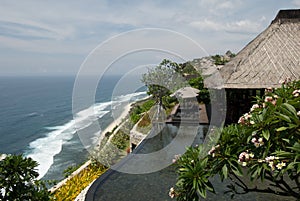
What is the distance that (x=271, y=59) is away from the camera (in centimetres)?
696

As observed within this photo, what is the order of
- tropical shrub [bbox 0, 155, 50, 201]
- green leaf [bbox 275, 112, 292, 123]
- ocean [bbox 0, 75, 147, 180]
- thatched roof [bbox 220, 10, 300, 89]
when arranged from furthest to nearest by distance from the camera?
1. ocean [bbox 0, 75, 147, 180]
2. thatched roof [bbox 220, 10, 300, 89]
3. tropical shrub [bbox 0, 155, 50, 201]
4. green leaf [bbox 275, 112, 292, 123]

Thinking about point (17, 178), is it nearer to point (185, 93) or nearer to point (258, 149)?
point (258, 149)

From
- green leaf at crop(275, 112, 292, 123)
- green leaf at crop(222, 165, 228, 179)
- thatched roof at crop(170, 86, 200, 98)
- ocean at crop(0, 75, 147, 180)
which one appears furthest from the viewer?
ocean at crop(0, 75, 147, 180)

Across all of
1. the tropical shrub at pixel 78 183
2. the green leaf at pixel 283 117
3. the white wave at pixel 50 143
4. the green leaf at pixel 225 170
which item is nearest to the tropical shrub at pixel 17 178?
the green leaf at pixel 225 170

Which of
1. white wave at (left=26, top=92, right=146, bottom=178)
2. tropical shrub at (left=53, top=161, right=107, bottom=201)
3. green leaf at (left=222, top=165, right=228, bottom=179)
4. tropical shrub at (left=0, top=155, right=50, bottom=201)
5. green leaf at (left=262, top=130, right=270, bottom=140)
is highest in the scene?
green leaf at (left=262, top=130, right=270, bottom=140)

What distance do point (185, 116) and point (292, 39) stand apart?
15.3 ft

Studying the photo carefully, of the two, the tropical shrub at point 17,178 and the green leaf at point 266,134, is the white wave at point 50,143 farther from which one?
the green leaf at point 266,134

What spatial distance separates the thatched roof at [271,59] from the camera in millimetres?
6469

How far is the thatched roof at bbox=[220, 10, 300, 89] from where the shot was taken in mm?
6469

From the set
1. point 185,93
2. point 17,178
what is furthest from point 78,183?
point 185,93

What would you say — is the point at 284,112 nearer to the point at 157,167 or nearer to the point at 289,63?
the point at 157,167

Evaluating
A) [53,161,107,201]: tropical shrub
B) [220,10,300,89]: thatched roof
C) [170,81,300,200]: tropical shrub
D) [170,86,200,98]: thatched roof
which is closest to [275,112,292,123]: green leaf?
[170,81,300,200]: tropical shrub

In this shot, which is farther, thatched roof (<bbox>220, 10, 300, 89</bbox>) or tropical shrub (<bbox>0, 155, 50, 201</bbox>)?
thatched roof (<bbox>220, 10, 300, 89</bbox>)

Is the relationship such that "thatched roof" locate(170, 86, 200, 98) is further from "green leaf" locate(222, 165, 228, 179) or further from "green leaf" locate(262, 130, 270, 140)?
"green leaf" locate(262, 130, 270, 140)
